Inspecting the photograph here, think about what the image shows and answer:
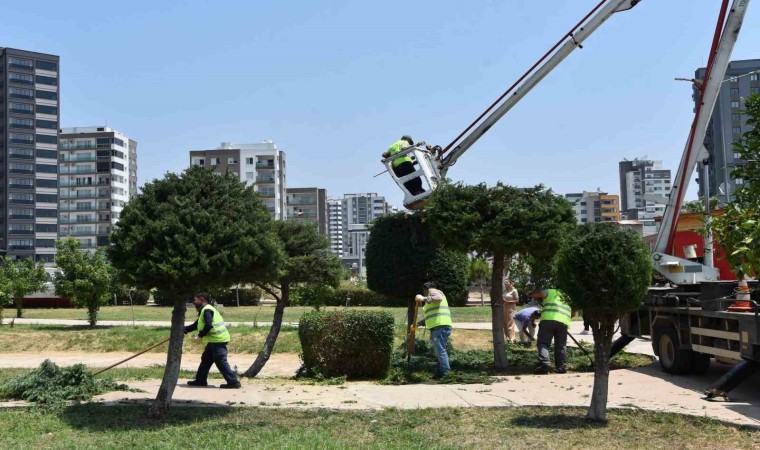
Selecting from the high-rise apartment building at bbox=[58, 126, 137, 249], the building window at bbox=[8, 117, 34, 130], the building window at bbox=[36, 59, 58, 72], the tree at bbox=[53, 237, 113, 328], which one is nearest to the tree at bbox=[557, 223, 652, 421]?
the tree at bbox=[53, 237, 113, 328]

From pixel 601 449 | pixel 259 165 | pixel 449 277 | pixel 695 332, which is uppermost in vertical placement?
pixel 259 165

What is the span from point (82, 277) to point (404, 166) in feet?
55.9

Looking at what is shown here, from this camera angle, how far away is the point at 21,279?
32.0 metres

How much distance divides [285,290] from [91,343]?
11.3 m

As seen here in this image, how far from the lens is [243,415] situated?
9375mm

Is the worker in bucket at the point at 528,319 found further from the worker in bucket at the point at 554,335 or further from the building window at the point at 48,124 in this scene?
the building window at the point at 48,124

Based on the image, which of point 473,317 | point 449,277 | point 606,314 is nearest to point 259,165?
point 473,317

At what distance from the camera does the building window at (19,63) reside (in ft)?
331

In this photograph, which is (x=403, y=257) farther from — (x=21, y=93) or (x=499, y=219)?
(x=21, y=93)

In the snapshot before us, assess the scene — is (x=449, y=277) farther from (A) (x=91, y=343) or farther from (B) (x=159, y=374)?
(A) (x=91, y=343)

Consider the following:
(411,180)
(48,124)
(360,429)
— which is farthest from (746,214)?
(48,124)

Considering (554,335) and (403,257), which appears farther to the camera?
(403,257)

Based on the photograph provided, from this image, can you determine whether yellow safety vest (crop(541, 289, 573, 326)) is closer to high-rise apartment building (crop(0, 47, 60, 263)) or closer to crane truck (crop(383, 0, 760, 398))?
crane truck (crop(383, 0, 760, 398))

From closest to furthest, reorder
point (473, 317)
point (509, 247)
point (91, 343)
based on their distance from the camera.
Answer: point (509, 247), point (91, 343), point (473, 317)
